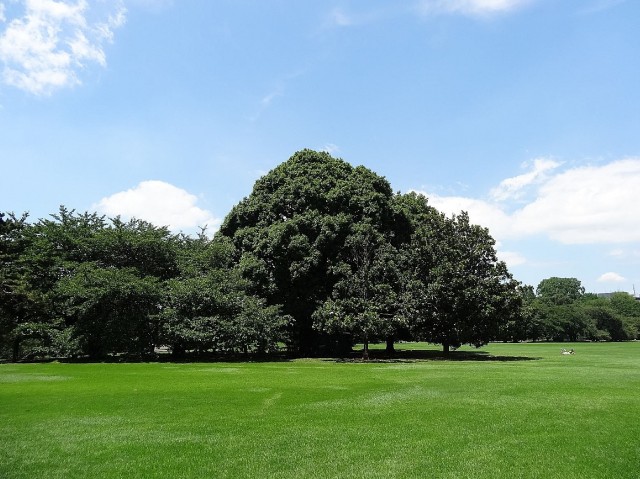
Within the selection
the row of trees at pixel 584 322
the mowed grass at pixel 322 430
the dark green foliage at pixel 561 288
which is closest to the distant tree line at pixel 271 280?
the mowed grass at pixel 322 430

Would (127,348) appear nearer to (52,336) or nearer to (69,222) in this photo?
(52,336)

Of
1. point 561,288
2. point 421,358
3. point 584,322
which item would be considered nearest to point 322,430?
point 421,358

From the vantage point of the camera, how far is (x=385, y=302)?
40.7 m

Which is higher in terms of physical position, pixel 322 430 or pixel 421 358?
pixel 421 358

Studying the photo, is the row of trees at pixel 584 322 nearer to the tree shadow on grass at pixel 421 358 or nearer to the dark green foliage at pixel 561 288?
the dark green foliage at pixel 561 288

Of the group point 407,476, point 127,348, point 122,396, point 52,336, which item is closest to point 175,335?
point 127,348

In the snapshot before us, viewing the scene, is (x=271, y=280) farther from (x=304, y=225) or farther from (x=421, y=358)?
(x=421, y=358)

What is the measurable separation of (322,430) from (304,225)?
3093 cm

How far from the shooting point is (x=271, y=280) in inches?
1716

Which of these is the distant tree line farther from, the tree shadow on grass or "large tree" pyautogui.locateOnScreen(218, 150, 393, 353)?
the tree shadow on grass

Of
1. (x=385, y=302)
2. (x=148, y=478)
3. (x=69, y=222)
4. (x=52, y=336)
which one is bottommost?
(x=148, y=478)

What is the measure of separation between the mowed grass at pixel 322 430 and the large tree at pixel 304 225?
21207mm

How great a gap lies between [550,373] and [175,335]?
2737 centimetres

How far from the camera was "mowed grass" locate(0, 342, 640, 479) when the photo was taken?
9398 millimetres
